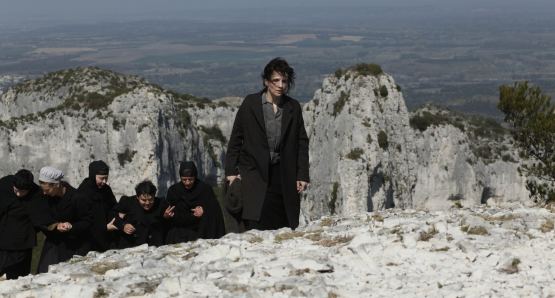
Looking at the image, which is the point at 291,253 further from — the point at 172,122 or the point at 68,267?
the point at 172,122

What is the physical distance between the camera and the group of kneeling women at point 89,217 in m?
8.67

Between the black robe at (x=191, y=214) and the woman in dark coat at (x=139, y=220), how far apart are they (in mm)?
260

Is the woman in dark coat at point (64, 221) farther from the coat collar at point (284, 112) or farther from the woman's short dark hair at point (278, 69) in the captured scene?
the woman's short dark hair at point (278, 69)

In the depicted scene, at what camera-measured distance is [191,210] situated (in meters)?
10.2

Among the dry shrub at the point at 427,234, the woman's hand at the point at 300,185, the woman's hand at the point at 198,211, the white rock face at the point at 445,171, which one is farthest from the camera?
the white rock face at the point at 445,171

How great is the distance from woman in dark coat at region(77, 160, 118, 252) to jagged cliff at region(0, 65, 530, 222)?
108 ft

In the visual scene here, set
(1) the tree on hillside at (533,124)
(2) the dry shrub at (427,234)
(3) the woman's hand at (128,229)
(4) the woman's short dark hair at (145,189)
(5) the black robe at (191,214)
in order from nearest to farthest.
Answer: (2) the dry shrub at (427,234) → (4) the woman's short dark hair at (145,189) → (3) the woman's hand at (128,229) → (5) the black robe at (191,214) → (1) the tree on hillside at (533,124)

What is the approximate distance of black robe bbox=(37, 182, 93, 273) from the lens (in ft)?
28.7

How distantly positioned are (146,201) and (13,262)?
2554 mm

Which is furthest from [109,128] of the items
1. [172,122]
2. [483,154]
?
[483,154]

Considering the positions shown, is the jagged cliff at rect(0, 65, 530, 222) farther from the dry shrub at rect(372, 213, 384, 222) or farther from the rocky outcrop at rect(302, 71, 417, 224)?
the dry shrub at rect(372, 213, 384, 222)

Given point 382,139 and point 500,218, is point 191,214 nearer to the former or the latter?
point 500,218

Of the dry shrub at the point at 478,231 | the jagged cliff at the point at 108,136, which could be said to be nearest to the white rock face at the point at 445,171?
the jagged cliff at the point at 108,136

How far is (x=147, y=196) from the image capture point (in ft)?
31.1
